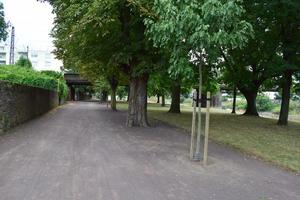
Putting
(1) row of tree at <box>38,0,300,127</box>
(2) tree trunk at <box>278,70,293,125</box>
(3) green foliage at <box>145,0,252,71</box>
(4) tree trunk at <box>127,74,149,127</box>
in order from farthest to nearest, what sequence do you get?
(2) tree trunk at <box>278,70,293,125</box>, (4) tree trunk at <box>127,74,149,127</box>, (1) row of tree at <box>38,0,300,127</box>, (3) green foliage at <box>145,0,252,71</box>

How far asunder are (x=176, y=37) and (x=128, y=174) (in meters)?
3.55

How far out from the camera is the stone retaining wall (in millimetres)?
14883

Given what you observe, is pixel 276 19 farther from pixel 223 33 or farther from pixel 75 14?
pixel 223 33

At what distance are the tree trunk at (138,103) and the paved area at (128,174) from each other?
639cm

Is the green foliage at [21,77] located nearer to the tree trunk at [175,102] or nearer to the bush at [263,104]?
the tree trunk at [175,102]

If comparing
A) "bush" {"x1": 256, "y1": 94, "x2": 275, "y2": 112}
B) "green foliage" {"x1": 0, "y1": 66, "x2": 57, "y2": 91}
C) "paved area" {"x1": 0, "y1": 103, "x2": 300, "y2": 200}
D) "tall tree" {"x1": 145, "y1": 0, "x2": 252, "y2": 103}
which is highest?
"tall tree" {"x1": 145, "y1": 0, "x2": 252, "y2": 103}

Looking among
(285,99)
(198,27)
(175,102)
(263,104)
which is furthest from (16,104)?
(263,104)

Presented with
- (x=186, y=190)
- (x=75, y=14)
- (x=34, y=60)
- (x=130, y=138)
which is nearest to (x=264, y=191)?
(x=186, y=190)

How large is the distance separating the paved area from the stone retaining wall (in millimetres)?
2531

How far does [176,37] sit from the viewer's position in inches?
380

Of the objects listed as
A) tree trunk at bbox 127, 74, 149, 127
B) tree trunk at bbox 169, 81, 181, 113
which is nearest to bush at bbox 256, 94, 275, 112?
tree trunk at bbox 169, 81, 181, 113

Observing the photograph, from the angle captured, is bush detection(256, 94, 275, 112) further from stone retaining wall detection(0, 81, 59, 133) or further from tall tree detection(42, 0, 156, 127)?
tall tree detection(42, 0, 156, 127)

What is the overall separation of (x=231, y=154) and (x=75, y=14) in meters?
8.97

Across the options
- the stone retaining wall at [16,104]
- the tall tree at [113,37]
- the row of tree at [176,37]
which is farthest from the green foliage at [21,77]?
the tall tree at [113,37]
